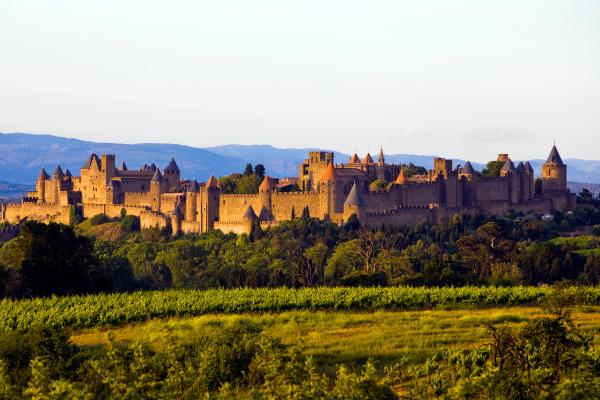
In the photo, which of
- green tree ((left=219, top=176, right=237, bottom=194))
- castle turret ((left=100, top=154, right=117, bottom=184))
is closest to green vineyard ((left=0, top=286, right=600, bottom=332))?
green tree ((left=219, top=176, right=237, bottom=194))

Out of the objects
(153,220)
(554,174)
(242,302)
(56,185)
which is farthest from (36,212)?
(242,302)

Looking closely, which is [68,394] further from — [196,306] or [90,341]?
[196,306]

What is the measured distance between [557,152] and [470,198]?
10.7 meters

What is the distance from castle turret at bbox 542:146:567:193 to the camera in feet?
257

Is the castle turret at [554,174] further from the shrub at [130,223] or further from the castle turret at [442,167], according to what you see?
the shrub at [130,223]

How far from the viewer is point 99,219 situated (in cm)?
7712

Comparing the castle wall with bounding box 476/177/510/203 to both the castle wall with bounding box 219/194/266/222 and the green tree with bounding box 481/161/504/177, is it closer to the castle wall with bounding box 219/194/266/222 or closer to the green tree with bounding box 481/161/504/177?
the green tree with bounding box 481/161/504/177

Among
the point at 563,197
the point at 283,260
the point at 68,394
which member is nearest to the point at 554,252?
the point at 283,260

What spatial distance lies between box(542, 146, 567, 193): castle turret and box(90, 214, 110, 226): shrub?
109 ft

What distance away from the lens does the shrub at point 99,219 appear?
7669 centimetres

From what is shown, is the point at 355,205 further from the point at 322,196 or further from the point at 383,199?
the point at 383,199

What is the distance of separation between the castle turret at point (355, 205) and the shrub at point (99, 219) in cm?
2116

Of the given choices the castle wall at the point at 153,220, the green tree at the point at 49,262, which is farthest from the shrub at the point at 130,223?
the green tree at the point at 49,262

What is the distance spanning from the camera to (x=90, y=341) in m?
24.5
